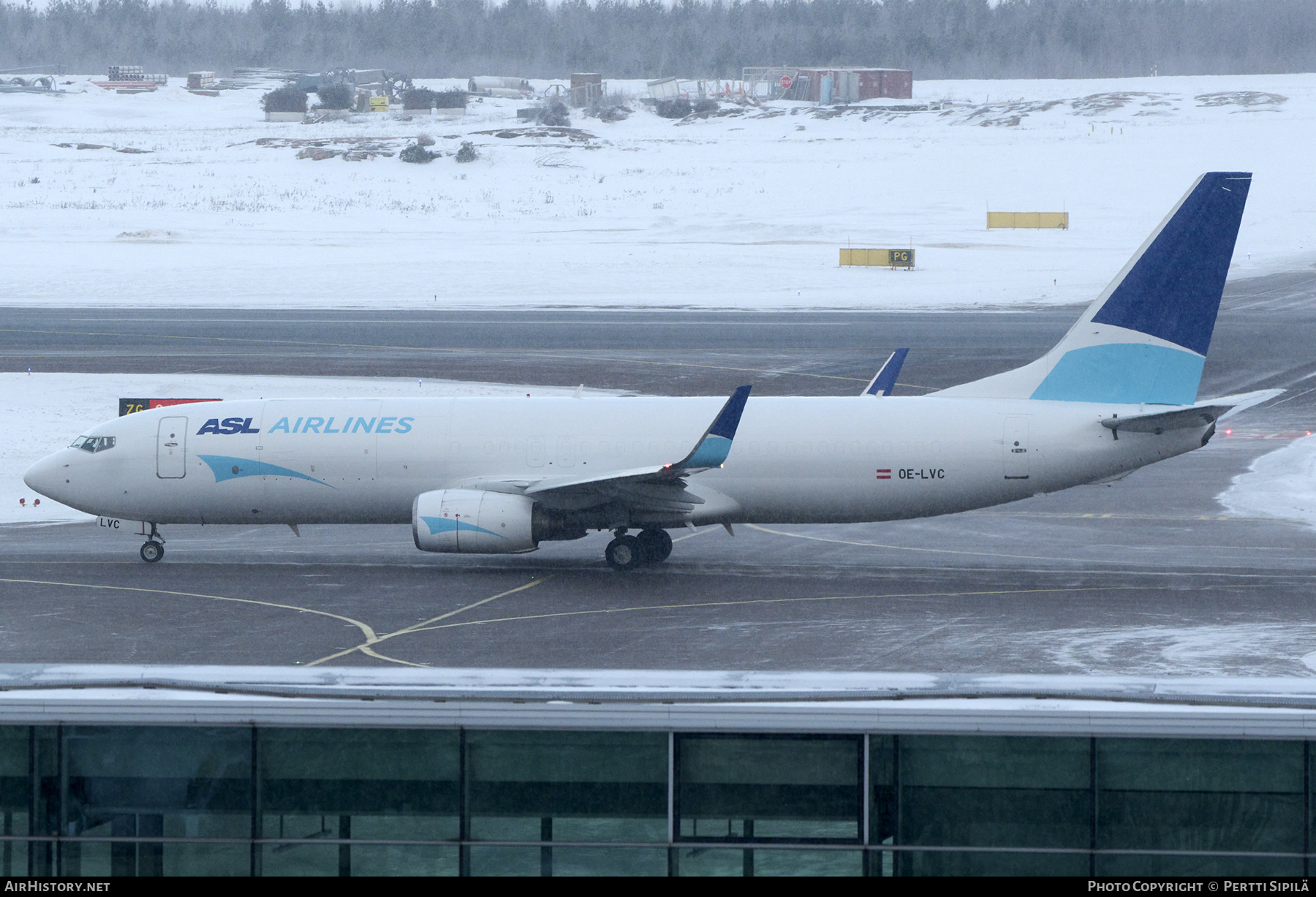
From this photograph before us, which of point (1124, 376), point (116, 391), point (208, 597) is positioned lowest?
point (208, 597)

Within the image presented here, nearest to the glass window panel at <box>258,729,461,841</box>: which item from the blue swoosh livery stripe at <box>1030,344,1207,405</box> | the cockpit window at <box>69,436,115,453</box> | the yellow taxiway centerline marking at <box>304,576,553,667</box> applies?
the yellow taxiway centerline marking at <box>304,576,553,667</box>

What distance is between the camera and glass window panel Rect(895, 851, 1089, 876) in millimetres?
10047

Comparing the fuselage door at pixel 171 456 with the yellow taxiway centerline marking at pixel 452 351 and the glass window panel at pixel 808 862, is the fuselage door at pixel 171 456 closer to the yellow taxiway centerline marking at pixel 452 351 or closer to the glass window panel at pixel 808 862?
the glass window panel at pixel 808 862

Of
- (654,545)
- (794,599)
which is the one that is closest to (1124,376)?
(794,599)

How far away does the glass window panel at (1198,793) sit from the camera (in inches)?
392

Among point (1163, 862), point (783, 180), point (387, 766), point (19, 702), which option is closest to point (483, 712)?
point (387, 766)

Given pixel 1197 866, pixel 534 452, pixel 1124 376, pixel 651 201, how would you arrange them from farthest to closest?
pixel 651 201 < pixel 534 452 < pixel 1124 376 < pixel 1197 866

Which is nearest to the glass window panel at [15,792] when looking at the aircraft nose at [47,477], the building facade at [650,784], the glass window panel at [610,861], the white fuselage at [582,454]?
the building facade at [650,784]

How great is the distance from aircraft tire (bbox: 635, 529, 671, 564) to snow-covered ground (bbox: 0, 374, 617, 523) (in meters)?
21.4

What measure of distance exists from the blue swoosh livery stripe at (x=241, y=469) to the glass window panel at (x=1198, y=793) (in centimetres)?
2578

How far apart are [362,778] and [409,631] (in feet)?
55.8

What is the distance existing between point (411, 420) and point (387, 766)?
23.8 m

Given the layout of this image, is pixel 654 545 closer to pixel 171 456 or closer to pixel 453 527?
pixel 453 527

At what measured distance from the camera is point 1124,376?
3266cm
